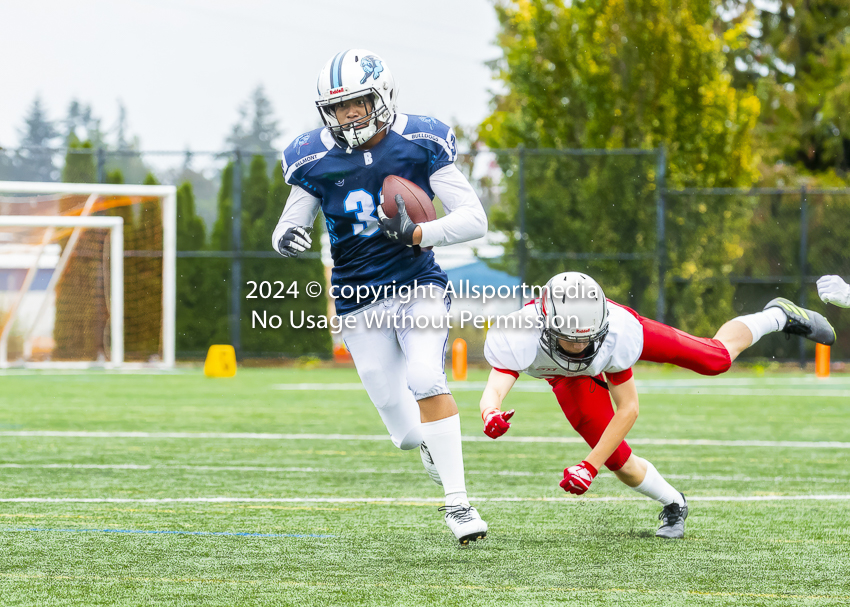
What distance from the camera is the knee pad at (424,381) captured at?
3.75m

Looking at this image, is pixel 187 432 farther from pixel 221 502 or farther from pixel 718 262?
pixel 718 262

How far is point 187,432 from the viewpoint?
293 inches

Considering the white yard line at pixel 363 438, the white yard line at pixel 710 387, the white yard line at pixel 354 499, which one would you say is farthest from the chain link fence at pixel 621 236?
the white yard line at pixel 354 499

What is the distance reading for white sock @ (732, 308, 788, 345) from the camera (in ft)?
14.7

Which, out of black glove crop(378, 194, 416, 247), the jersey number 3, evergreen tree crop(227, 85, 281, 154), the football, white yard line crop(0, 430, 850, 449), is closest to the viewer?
black glove crop(378, 194, 416, 247)

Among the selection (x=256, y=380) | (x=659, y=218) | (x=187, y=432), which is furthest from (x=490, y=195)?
(x=187, y=432)

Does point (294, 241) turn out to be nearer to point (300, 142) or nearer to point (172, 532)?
point (300, 142)

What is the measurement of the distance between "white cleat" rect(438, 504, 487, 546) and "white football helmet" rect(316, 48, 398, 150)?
1.47 metres

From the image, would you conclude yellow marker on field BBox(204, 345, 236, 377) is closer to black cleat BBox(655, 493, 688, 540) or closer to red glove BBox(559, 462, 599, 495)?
black cleat BBox(655, 493, 688, 540)

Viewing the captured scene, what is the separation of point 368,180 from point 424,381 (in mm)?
856

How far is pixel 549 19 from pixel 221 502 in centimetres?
1252

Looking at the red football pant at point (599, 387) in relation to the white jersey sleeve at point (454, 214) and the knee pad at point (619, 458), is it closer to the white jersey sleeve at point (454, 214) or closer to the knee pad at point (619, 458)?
the knee pad at point (619, 458)

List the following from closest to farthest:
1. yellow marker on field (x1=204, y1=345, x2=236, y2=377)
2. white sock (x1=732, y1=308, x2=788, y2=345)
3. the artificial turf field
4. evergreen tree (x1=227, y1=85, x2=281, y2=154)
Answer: the artificial turf field → white sock (x1=732, y1=308, x2=788, y2=345) → yellow marker on field (x1=204, y1=345, x2=236, y2=377) → evergreen tree (x1=227, y1=85, x2=281, y2=154)

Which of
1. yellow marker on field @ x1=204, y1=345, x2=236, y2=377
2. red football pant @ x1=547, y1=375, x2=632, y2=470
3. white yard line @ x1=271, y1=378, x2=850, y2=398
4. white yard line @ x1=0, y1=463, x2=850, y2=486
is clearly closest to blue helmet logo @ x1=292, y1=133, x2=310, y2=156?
red football pant @ x1=547, y1=375, x2=632, y2=470
